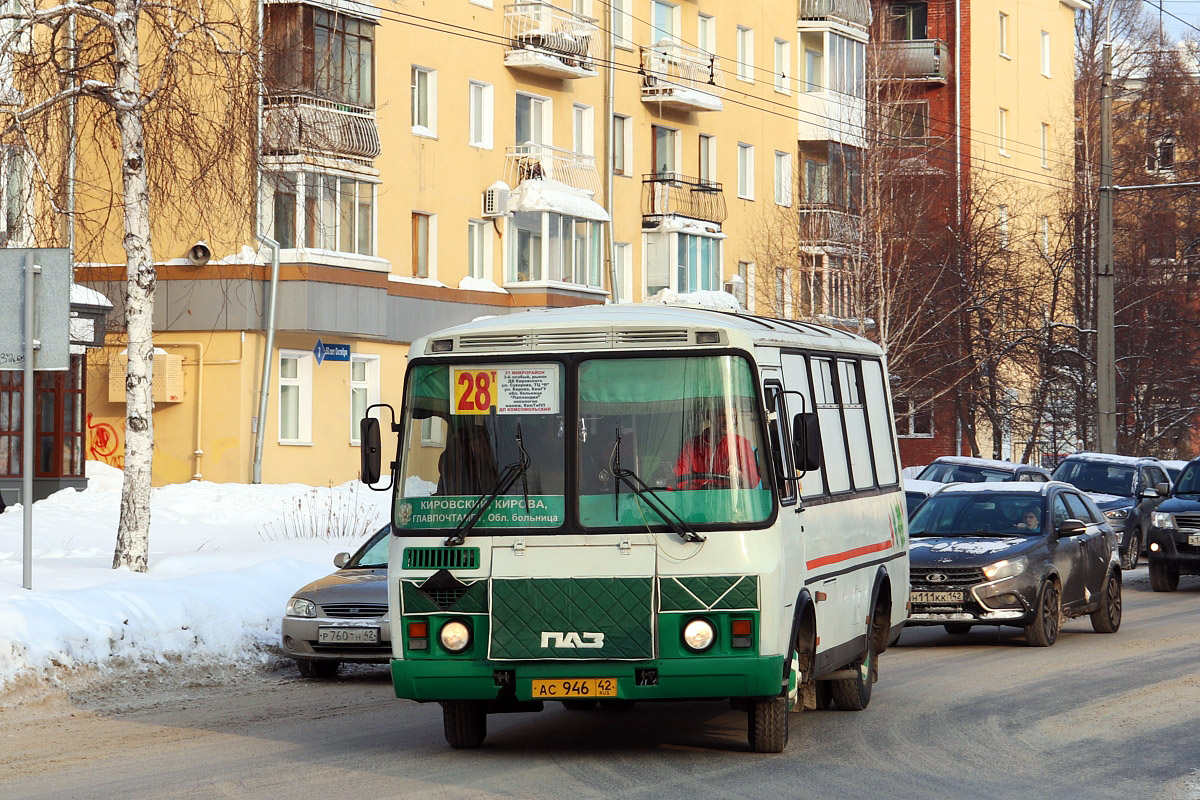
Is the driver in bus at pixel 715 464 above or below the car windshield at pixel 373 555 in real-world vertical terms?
above

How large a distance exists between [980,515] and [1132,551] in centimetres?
1177

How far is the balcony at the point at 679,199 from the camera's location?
4994 cm

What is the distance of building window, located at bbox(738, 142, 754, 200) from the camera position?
5444 cm

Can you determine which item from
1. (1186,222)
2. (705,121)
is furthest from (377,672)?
(1186,222)

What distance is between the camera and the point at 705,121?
172 ft

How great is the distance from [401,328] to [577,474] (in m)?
31.6

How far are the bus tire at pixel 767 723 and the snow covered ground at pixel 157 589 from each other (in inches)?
217

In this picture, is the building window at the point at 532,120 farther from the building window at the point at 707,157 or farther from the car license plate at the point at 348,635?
the car license plate at the point at 348,635

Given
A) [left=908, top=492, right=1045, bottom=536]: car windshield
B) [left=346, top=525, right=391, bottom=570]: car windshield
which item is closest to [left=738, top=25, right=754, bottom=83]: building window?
[left=908, top=492, right=1045, bottom=536]: car windshield

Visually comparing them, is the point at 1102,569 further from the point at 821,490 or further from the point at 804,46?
the point at 804,46

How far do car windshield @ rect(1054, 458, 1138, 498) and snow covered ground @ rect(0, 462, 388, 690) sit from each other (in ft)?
38.1

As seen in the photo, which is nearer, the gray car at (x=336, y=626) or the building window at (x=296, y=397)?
the gray car at (x=336, y=626)

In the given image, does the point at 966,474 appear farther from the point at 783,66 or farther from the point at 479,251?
the point at 783,66

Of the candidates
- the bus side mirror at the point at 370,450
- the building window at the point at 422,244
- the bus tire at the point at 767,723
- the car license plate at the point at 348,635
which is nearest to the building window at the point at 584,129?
the building window at the point at 422,244
